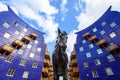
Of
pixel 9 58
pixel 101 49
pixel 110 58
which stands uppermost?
pixel 101 49

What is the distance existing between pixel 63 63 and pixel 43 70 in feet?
83.8

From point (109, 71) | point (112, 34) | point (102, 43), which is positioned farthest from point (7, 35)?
point (112, 34)

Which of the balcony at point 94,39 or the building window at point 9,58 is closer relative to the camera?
the building window at point 9,58

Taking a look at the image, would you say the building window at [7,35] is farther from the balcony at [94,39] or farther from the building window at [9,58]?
the balcony at [94,39]

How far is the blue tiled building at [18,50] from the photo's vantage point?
25.3 metres

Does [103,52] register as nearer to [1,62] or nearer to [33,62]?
[33,62]

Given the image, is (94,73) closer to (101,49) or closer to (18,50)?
(101,49)

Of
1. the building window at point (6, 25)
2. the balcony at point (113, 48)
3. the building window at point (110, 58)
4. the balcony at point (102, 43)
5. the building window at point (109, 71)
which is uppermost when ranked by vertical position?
the building window at point (6, 25)

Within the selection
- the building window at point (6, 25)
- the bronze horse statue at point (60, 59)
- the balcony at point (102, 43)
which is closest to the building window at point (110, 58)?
the balcony at point (102, 43)

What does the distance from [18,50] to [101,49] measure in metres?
21.6

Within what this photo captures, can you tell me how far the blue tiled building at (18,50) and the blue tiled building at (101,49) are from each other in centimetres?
1209

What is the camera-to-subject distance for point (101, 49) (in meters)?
30.8

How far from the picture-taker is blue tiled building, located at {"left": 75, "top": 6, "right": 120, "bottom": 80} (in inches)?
1041

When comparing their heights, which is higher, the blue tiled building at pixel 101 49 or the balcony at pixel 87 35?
the balcony at pixel 87 35
